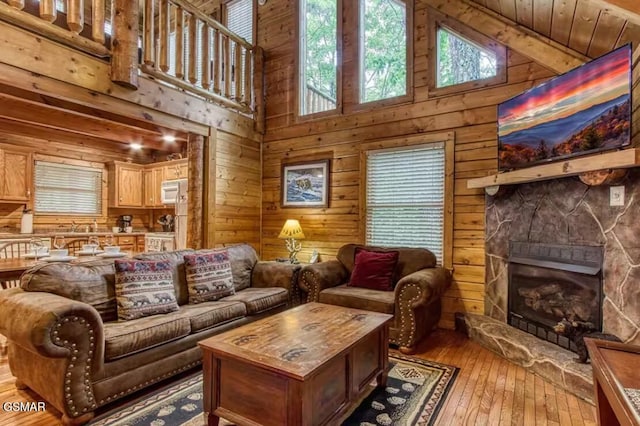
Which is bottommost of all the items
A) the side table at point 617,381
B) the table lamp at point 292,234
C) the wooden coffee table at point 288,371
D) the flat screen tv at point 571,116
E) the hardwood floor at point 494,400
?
the hardwood floor at point 494,400

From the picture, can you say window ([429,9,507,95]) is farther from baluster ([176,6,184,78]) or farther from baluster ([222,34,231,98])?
baluster ([176,6,184,78])

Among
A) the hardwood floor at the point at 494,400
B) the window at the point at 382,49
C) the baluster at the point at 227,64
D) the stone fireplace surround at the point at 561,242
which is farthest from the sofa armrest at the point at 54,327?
the window at the point at 382,49

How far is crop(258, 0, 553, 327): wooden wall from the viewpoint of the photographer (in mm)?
3611

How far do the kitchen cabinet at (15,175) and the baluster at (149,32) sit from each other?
11.3 feet

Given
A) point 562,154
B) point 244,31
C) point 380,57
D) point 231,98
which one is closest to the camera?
point 562,154

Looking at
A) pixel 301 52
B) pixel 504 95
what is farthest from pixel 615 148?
pixel 301 52

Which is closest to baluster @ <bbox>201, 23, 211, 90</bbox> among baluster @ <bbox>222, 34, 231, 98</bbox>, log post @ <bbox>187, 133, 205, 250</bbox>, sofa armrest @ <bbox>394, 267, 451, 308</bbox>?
baluster @ <bbox>222, 34, 231, 98</bbox>

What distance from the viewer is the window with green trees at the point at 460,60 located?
3643mm

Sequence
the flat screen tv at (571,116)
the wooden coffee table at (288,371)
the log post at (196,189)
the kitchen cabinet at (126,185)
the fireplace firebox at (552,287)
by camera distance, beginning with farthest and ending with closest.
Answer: the kitchen cabinet at (126,185) < the log post at (196,189) < the fireplace firebox at (552,287) < the flat screen tv at (571,116) < the wooden coffee table at (288,371)

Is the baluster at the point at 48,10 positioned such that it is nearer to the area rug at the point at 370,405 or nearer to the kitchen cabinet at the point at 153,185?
the area rug at the point at 370,405

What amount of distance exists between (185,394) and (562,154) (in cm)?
327

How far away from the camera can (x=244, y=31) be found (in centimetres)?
541

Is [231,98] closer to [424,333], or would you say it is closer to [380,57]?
[380,57]

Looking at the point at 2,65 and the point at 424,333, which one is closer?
the point at 2,65
